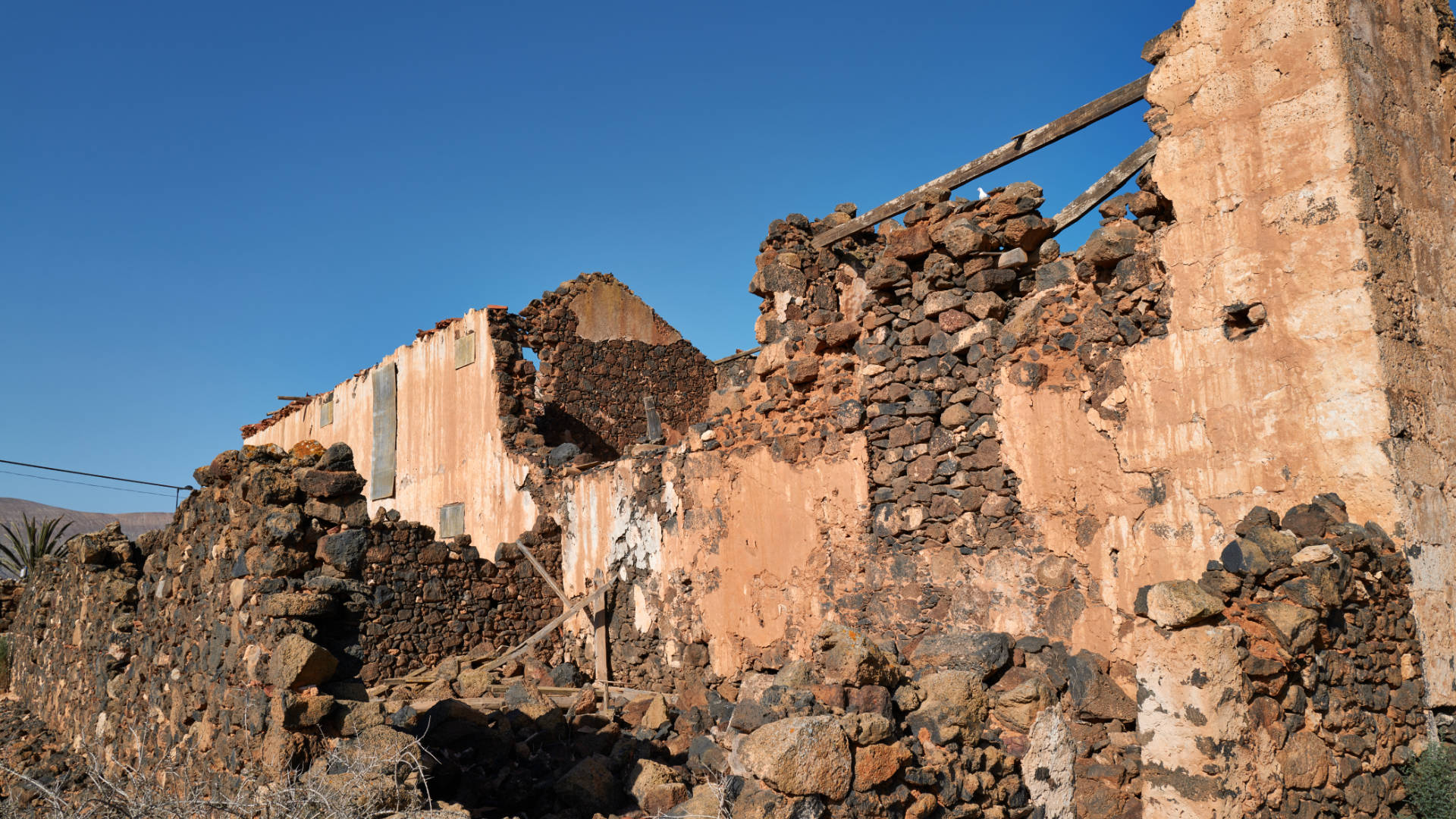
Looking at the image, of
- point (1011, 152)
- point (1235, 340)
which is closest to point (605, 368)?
point (1011, 152)

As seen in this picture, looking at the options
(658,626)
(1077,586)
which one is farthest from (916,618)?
(658,626)

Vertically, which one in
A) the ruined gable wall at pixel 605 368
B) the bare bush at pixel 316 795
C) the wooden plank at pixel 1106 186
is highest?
the ruined gable wall at pixel 605 368

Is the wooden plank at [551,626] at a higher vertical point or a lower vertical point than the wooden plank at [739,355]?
lower

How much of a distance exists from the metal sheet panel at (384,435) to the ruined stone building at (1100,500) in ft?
26.6

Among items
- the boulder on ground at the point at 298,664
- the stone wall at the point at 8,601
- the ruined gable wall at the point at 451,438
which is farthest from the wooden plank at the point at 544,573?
the stone wall at the point at 8,601

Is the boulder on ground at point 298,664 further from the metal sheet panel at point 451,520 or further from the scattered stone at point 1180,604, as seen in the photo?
the metal sheet panel at point 451,520

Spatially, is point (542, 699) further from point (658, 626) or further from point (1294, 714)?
point (1294, 714)

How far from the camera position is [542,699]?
8414mm

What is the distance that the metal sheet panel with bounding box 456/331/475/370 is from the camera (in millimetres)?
13800

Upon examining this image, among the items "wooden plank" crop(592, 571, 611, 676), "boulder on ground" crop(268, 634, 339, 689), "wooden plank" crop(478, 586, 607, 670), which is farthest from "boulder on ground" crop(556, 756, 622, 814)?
"wooden plank" crop(478, 586, 607, 670)

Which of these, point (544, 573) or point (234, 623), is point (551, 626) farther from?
point (234, 623)

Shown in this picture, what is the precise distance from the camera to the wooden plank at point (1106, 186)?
5.51 meters

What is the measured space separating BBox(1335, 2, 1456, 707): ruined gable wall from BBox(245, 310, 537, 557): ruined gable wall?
9.27m

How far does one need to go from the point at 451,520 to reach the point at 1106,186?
10.8 meters
